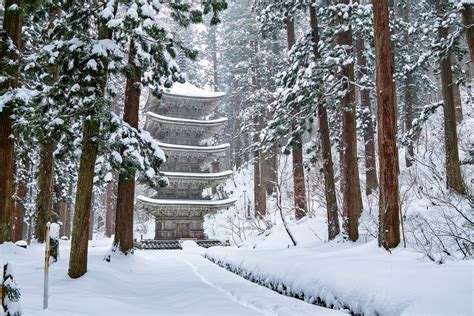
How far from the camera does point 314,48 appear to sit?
14289 mm

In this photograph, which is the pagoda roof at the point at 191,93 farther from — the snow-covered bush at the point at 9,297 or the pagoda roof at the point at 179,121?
the snow-covered bush at the point at 9,297

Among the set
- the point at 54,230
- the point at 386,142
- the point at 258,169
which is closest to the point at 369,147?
the point at 386,142

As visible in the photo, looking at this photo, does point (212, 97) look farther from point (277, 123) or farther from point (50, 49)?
point (50, 49)

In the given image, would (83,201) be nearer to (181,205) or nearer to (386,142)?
(386,142)

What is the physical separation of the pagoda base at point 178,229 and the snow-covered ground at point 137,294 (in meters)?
16.9

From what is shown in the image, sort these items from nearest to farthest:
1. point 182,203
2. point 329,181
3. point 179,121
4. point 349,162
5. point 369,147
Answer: point 349,162, point 329,181, point 369,147, point 182,203, point 179,121

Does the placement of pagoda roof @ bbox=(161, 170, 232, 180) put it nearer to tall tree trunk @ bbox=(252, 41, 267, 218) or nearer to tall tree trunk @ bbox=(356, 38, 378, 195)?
tall tree trunk @ bbox=(252, 41, 267, 218)

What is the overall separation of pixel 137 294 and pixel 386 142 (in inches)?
250

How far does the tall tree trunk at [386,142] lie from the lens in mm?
8430

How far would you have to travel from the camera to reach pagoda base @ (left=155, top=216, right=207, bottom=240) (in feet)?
93.0

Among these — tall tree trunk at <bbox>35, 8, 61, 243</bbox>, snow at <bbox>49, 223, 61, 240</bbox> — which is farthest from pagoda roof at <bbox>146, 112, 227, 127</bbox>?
snow at <bbox>49, 223, 61, 240</bbox>

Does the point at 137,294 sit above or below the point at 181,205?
below

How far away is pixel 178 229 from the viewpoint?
28.7m

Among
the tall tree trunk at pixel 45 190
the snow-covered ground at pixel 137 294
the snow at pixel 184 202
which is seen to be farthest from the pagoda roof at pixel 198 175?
the snow-covered ground at pixel 137 294
